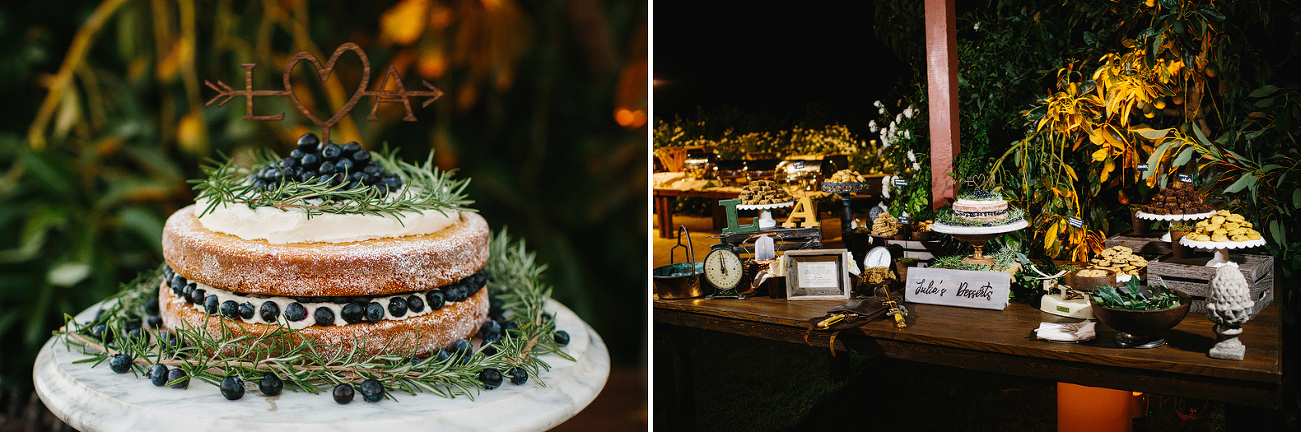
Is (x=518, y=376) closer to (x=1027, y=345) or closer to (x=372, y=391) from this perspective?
(x=372, y=391)

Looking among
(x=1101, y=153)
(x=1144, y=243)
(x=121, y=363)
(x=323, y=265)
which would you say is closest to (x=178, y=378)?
(x=121, y=363)

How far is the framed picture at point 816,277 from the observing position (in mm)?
1777

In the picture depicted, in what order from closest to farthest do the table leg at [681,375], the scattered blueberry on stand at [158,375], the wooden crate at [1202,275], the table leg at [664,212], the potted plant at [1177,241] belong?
the scattered blueberry on stand at [158,375], the wooden crate at [1202,275], the potted plant at [1177,241], the table leg at [681,375], the table leg at [664,212]

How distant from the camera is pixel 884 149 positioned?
2.42 metres

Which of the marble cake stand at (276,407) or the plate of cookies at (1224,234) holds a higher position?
the plate of cookies at (1224,234)

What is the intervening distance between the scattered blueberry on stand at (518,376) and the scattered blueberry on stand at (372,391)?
20cm

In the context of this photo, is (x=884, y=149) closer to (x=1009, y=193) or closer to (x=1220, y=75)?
(x=1009, y=193)

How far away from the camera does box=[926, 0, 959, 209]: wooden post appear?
2035 millimetres

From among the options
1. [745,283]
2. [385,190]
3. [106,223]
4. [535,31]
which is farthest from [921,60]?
[106,223]

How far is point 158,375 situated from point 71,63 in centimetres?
135

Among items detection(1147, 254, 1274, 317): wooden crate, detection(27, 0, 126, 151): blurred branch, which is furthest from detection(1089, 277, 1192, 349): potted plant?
detection(27, 0, 126, 151): blurred branch

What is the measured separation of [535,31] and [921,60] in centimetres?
121

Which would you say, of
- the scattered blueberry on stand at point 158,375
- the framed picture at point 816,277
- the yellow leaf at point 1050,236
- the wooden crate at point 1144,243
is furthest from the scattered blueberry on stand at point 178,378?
the wooden crate at point 1144,243

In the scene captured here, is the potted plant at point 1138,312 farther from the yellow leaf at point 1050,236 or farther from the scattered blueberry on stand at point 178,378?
the scattered blueberry on stand at point 178,378
